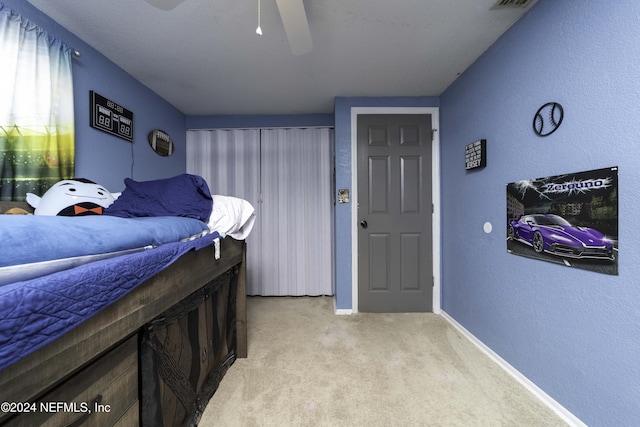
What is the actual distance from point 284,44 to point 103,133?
1.56 m

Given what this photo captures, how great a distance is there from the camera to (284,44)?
67.4 inches

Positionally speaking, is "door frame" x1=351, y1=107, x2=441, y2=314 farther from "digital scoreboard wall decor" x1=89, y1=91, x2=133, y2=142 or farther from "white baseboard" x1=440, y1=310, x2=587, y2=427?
"digital scoreboard wall decor" x1=89, y1=91, x2=133, y2=142

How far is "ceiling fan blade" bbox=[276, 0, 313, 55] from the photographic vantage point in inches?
40.4

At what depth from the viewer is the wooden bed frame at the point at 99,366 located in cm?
49

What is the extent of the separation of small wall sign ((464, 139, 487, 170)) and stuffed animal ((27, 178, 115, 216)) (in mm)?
2522

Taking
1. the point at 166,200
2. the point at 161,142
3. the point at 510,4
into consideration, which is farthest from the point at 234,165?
the point at 510,4

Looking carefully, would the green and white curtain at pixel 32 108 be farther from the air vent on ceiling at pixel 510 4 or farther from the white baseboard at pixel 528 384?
the white baseboard at pixel 528 384

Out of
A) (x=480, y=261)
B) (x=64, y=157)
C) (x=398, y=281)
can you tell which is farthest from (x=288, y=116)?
(x=480, y=261)

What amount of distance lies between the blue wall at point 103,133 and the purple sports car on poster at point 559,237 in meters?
3.01

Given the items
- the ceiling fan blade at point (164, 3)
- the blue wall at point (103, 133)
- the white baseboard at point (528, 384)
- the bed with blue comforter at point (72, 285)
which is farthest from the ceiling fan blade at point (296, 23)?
the white baseboard at point (528, 384)

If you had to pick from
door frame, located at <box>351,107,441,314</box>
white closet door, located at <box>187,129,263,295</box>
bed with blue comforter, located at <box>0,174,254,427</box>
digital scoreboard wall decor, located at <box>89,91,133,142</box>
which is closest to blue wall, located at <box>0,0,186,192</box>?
digital scoreboard wall decor, located at <box>89,91,133,142</box>

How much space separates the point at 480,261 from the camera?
1.90m

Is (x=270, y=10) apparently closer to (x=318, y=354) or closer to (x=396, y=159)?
(x=396, y=159)

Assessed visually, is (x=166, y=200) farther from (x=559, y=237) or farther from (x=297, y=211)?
(x=559, y=237)
